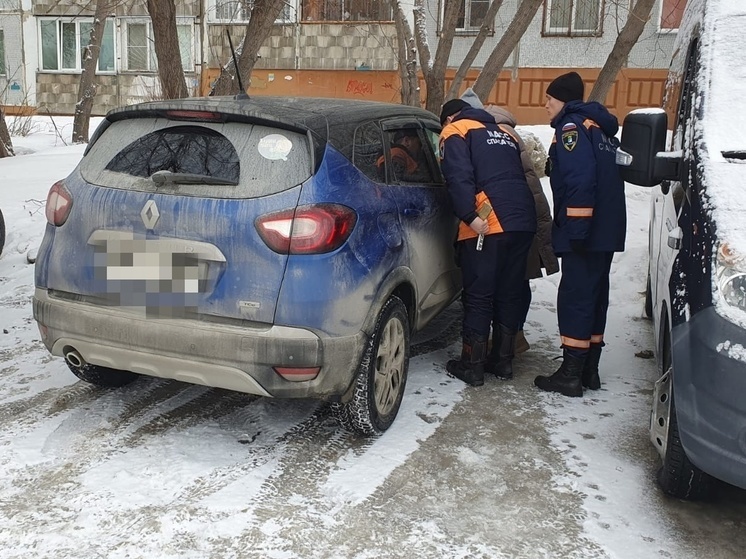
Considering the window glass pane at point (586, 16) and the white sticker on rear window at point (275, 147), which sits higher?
the window glass pane at point (586, 16)

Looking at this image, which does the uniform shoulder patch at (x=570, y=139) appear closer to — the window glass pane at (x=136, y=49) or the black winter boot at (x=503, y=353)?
the black winter boot at (x=503, y=353)

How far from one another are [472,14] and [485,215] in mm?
16014

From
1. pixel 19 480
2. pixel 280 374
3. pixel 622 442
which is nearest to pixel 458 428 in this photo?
pixel 622 442

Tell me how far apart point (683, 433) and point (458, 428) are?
139 centimetres

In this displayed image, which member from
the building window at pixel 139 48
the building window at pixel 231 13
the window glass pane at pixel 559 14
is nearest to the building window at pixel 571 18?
the window glass pane at pixel 559 14

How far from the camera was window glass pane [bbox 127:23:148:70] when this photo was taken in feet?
75.8

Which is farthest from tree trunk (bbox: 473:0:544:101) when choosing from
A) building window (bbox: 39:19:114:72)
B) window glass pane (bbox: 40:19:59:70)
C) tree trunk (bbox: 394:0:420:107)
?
window glass pane (bbox: 40:19:59:70)

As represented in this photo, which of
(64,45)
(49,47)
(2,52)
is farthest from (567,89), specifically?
(2,52)

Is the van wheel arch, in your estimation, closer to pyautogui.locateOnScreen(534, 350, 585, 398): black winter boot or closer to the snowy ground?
the snowy ground

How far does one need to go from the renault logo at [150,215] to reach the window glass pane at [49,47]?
2292 cm

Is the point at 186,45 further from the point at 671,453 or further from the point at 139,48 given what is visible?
the point at 671,453

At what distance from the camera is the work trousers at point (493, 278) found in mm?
4516

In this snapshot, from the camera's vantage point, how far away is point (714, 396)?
2699mm

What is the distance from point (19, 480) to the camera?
3.25 meters
